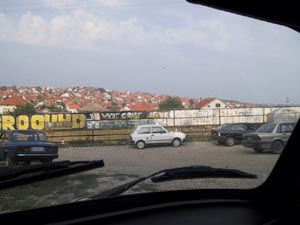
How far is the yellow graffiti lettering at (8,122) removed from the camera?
251cm

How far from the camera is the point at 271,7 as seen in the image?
320cm

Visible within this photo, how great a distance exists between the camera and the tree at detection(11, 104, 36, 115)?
2512 millimetres

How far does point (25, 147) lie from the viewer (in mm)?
2871

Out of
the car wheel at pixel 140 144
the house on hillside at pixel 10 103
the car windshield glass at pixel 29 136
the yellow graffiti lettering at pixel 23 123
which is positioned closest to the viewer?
the house on hillside at pixel 10 103

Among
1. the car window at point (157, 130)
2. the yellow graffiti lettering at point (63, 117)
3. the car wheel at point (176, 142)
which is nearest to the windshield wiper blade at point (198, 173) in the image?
the car wheel at point (176, 142)

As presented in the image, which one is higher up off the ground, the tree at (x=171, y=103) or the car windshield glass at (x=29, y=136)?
the tree at (x=171, y=103)

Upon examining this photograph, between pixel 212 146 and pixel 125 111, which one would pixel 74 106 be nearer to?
pixel 125 111

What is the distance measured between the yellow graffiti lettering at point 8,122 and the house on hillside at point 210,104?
1.26 meters

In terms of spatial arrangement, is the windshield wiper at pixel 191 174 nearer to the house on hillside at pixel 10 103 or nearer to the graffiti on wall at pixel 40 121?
the graffiti on wall at pixel 40 121

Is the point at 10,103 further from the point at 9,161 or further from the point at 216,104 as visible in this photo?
the point at 216,104

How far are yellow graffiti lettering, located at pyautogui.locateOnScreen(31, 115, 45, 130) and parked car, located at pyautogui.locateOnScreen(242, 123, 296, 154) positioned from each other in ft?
4.70

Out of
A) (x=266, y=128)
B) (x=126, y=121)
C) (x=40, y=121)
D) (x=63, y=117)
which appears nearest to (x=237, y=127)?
(x=266, y=128)

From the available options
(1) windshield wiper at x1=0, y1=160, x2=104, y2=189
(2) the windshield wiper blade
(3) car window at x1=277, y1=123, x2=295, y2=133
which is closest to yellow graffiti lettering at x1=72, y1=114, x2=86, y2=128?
(1) windshield wiper at x1=0, y1=160, x2=104, y2=189

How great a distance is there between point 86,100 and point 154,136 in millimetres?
674
